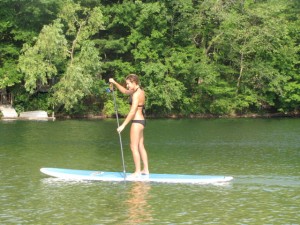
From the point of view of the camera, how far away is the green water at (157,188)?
38.1 ft

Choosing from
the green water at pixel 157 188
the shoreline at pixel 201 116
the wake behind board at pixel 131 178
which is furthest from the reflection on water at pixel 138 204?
the shoreline at pixel 201 116

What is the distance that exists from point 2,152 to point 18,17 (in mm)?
30106

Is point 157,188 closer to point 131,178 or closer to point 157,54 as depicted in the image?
point 131,178

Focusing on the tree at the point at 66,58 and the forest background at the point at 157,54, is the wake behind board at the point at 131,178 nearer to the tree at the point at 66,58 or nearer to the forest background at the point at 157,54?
the tree at the point at 66,58

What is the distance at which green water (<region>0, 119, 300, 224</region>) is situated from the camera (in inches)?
457

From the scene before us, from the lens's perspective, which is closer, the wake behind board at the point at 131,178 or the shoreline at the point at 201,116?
the wake behind board at the point at 131,178

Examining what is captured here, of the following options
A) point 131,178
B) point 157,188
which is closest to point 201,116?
point 131,178

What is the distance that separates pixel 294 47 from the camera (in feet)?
185

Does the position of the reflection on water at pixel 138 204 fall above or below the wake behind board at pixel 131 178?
below

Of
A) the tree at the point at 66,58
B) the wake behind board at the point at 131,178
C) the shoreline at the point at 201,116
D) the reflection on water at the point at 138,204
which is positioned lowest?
the reflection on water at the point at 138,204

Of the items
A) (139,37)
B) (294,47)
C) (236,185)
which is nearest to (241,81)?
(294,47)

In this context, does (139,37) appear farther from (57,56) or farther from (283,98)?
(283,98)

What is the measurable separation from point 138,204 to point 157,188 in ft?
6.30

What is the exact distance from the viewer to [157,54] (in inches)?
2111
